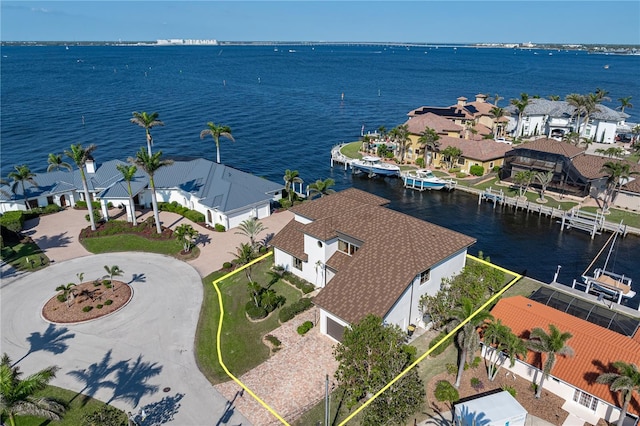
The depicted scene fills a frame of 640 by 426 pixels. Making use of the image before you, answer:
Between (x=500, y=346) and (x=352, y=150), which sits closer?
(x=500, y=346)

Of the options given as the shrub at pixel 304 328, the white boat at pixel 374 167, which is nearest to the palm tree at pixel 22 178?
the shrub at pixel 304 328

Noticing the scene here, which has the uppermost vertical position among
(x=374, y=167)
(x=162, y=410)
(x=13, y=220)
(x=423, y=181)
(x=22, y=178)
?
(x=22, y=178)

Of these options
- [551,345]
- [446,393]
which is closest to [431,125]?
[551,345]

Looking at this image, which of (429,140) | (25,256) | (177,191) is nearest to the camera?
(25,256)

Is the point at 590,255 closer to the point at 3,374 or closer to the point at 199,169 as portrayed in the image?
the point at 199,169

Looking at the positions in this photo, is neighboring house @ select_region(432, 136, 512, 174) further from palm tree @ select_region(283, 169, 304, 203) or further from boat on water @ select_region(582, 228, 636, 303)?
boat on water @ select_region(582, 228, 636, 303)

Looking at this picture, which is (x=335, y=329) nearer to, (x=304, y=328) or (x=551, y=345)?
(x=304, y=328)

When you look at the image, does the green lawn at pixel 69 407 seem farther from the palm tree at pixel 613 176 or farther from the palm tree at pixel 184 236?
the palm tree at pixel 613 176
